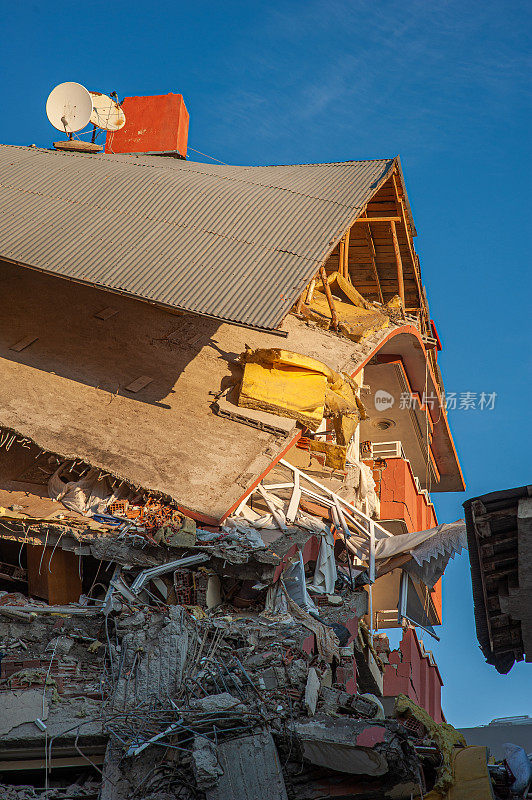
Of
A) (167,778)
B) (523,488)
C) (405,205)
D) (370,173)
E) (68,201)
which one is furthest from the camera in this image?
(405,205)

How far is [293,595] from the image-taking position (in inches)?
599

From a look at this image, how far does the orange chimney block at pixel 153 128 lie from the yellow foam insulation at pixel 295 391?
13204 mm

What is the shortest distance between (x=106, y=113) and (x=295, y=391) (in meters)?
13.5

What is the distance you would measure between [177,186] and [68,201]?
241cm

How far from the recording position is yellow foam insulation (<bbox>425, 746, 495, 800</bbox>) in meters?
9.23

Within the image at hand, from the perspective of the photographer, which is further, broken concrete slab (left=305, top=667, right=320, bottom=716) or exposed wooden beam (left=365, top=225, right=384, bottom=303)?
exposed wooden beam (left=365, top=225, right=384, bottom=303)

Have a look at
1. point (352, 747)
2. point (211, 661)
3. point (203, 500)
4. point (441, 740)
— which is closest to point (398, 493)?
point (203, 500)

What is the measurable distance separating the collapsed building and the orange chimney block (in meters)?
5.85

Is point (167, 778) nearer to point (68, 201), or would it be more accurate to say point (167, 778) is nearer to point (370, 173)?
point (68, 201)

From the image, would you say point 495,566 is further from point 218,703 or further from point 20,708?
point 20,708

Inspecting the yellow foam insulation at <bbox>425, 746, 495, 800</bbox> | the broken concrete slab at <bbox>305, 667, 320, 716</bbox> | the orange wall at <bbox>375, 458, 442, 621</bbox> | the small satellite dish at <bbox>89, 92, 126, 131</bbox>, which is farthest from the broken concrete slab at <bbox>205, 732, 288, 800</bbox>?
the small satellite dish at <bbox>89, 92, 126, 131</bbox>

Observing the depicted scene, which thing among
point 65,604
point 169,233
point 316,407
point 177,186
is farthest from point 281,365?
point 65,604

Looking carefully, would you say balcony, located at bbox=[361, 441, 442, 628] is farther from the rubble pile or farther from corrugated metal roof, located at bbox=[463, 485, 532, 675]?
corrugated metal roof, located at bbox=[463, 485, 532, 675]

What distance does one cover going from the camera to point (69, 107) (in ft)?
82.3
